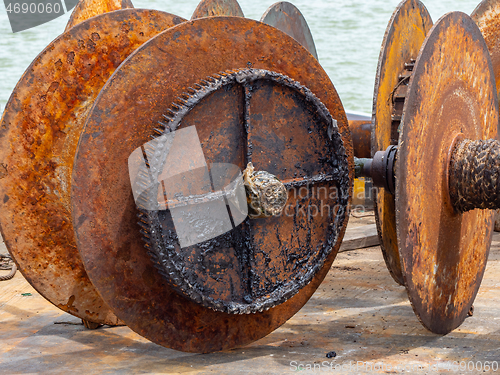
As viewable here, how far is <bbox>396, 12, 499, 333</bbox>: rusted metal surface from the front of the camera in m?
2.41

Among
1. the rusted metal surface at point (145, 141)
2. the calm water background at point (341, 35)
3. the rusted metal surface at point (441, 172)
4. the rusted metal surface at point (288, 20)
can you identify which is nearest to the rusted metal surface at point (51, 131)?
the rusted metal surface at point (145, 141)

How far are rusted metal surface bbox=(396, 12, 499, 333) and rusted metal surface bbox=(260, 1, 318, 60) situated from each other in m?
2.90

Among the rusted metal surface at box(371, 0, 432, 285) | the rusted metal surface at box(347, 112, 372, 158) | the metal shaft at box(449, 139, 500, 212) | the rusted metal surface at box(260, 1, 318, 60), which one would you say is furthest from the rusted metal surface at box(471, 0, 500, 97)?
the metal shaft at box(449, 139, 500, 212)

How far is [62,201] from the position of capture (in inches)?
115

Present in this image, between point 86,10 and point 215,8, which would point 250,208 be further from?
point 215,8

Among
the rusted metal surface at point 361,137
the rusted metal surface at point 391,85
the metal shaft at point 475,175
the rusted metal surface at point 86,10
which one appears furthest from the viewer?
the rusted metal surface at point 361,137

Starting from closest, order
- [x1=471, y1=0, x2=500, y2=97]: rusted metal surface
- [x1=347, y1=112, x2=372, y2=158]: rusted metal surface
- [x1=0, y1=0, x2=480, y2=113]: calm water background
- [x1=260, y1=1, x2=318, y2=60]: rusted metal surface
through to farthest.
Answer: [x1=347, y1=112, x2=372, y2=158]: rusted metal surface < [x1=471, y1=0, x2=500, y2=97]: rusted metal surface < [x1=260, y1=1, x2=318, y2=60]: rusted metal surface < [x1=0, y1=0, x2=480, y2=113]: calm water background

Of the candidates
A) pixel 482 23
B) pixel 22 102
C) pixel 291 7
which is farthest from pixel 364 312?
pixel 291 7

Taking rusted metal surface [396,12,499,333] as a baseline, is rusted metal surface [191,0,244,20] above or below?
above

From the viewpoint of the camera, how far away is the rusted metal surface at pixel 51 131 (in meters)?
2.81

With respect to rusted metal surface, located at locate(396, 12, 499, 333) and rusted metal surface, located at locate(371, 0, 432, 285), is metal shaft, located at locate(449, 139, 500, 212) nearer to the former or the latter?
rusted metal surface, located at locate(396, 12, 499, 333)

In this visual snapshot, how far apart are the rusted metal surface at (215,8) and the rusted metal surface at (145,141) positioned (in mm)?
2458

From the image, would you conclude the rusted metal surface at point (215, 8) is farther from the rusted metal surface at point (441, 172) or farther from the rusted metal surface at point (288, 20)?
the rusted metal surface at point (441, 172)

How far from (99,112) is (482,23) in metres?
4.15
